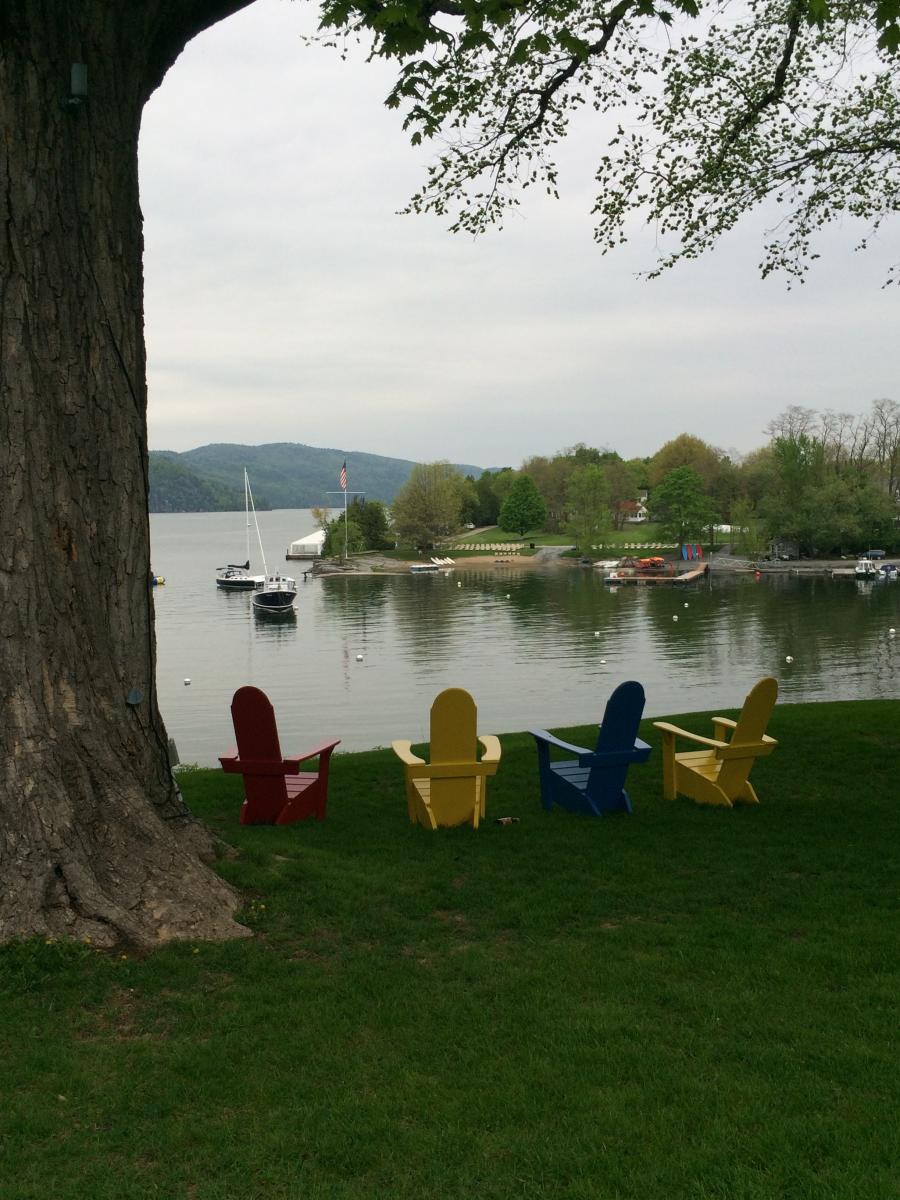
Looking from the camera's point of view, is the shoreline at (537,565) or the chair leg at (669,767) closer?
the chair leg at (669,767)

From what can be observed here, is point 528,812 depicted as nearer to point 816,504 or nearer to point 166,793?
point 166,793

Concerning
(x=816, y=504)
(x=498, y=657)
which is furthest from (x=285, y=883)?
(x=816, y=504)

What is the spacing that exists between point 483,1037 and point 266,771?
3.66 meters

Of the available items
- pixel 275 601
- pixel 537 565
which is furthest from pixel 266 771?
pixel 537 565

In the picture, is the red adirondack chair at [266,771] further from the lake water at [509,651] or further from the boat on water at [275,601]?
the boat on water at [275,601]

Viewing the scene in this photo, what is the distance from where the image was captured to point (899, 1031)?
371 cm

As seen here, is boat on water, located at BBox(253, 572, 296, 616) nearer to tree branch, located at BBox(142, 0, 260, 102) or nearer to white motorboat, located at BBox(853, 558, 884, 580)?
white motorboat, located at BBox(853, 558, 884, 580)

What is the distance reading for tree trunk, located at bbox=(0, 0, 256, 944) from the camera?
4539 millimetres

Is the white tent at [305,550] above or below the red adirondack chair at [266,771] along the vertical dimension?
above

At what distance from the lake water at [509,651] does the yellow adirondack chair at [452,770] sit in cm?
1775

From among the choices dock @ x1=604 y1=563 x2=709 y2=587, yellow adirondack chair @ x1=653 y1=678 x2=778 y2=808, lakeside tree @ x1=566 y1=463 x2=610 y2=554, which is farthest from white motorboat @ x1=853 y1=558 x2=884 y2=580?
yellow adirondack chair @ x1=653 y1=678 x2=778 y2=808

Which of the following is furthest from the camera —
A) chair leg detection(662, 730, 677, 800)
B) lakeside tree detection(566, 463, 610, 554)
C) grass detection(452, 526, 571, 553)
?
grass detection(452, 526, 571, 553)

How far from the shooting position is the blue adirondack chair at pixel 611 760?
7.24 m

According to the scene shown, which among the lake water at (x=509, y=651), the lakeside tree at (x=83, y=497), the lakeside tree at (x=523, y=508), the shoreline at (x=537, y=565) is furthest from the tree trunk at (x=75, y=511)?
the lakeside tree at (x=523, y=508)
